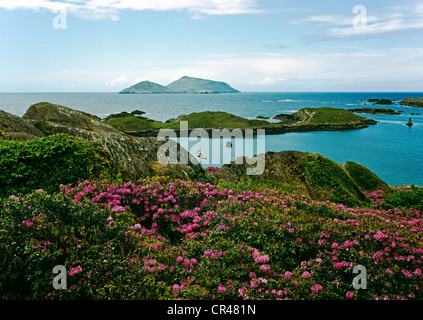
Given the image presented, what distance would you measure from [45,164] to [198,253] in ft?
16.5

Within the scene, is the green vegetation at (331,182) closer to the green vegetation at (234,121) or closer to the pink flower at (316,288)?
the pink flower at (316,288)

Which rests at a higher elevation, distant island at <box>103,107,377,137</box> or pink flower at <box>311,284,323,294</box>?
distant island at <box>103,107,377,137</box>

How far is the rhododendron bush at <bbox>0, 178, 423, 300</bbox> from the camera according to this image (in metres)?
3.87

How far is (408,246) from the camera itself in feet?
16.6

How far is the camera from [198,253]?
5094mm

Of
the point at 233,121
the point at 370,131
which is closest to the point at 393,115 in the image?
the point at 370,131

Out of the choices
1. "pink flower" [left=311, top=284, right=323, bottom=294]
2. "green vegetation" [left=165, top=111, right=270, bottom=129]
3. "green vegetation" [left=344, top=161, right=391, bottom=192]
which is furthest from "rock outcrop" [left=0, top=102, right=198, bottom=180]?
"green vegetation" [left=165, top=111, right=270, bottom=129]

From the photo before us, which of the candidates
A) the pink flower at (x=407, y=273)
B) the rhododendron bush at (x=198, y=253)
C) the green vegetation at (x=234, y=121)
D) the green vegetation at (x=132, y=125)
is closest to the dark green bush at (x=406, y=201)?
the rhododendron bush at (x=198, y=253)

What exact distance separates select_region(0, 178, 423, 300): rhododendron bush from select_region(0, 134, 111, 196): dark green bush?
1.18 metres

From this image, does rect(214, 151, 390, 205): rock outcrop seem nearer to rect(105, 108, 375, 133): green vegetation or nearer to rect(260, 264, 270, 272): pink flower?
rect(260, 264, 270, 272): pink flower

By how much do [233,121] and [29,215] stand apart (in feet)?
228

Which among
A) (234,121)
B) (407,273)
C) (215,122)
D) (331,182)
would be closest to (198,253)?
(407,273)

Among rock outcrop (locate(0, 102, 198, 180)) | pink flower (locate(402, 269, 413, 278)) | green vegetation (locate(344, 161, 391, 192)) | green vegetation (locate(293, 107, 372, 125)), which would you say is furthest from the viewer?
green vegetation (locate(293, 107, 372, 125))

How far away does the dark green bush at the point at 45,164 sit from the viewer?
22.9 feet
